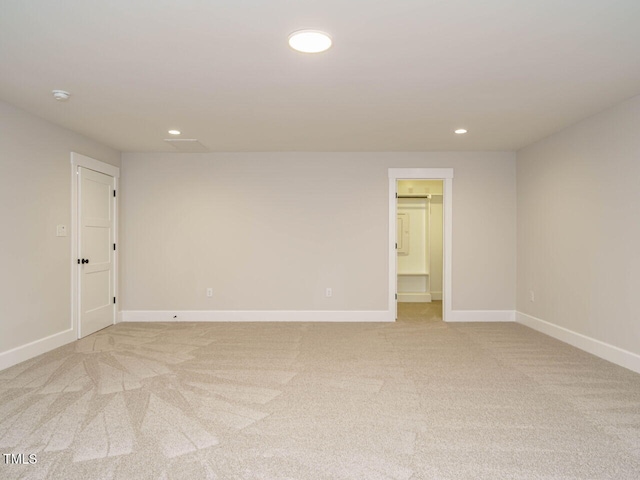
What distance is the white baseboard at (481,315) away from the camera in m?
5.68

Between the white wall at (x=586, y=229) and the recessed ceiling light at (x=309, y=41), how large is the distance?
9.46 ft

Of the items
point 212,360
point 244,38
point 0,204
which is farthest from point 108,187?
point 244,38

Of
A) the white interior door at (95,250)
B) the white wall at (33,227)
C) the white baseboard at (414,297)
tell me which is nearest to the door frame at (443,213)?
the white baseboard at (414,297)

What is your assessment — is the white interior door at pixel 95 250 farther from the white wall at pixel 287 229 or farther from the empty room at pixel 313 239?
the white wall at pixel 287 229

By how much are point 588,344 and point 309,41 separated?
398 cm

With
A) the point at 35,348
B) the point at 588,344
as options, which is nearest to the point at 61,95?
the point at 35,348

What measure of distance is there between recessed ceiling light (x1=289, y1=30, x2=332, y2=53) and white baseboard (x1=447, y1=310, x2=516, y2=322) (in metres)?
4.30

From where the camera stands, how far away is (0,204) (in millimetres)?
3586

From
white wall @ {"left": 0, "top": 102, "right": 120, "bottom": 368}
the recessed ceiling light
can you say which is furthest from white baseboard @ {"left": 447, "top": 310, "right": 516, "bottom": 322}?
white wall @ {"left": 0, "top": 102, "right": 120, "bottom": 368}

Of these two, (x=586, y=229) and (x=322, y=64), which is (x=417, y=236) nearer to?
(x=586, y=229)

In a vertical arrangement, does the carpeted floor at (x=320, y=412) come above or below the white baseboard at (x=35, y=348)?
below

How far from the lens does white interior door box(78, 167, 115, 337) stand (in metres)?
4.78

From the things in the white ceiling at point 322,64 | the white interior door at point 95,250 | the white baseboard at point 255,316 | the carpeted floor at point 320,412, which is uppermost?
the white ceiling at point 322,64

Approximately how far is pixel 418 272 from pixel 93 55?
21.1 ft
